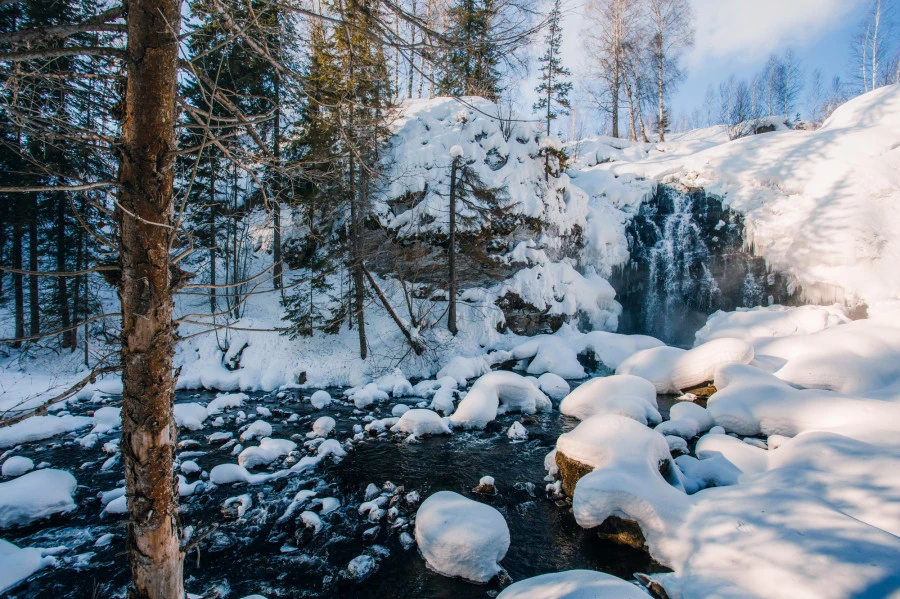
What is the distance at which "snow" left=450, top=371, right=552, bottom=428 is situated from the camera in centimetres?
839

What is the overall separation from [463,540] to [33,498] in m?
5.51

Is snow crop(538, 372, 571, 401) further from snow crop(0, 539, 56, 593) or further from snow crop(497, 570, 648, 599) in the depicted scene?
snow crop(0, 539, 56, 593)

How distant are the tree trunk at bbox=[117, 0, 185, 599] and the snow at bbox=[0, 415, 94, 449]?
827 centimetres

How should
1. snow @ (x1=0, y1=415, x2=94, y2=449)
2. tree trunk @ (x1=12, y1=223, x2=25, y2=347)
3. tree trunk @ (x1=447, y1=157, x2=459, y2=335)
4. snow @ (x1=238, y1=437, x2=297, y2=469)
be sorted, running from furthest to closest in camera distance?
tree trunk @ (x1=447, y1=157, x2=459, y2=335), tree trunk @ (x1=12, y1=223, x2=25, y2=347), snow @ (x1=0, y1=415, x2=94, y2=449), snow @ (x1=238, y1=437, x2=297, y2=469)

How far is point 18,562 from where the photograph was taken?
415cm

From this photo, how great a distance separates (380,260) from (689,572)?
14077 mm

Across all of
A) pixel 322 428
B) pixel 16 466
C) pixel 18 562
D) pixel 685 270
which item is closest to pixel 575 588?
pixel 18 562

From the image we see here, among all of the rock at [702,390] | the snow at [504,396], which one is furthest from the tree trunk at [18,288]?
the rock at [702,390]

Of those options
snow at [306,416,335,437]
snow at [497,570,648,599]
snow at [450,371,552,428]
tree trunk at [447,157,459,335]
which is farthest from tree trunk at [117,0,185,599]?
tree trunk at [447,157,459,335]

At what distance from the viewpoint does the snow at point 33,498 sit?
486cm

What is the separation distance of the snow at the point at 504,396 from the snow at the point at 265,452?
128 inches

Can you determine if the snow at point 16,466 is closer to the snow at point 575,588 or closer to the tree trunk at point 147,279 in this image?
the tree trunk at point 147,279

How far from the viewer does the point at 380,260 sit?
16203 mm

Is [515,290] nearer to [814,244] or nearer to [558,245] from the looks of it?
[558,245]
